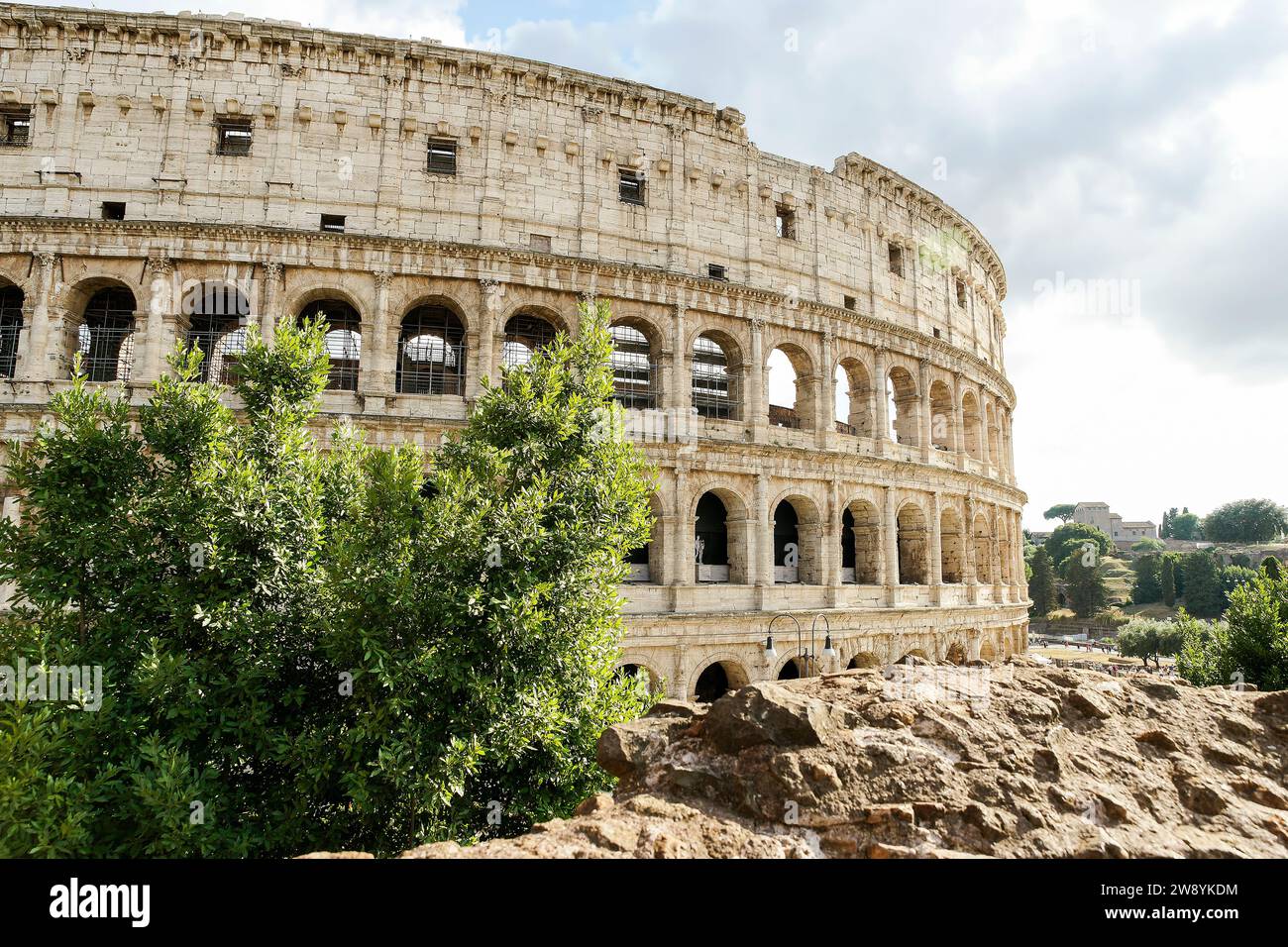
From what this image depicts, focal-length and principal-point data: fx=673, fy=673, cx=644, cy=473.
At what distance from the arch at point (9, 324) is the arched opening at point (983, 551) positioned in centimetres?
2851

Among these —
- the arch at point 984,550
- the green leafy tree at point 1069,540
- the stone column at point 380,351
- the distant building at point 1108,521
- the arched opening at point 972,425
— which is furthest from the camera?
the distant building at point 1108,521

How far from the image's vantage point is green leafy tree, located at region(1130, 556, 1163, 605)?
71.5m

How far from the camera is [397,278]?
16.9 meters

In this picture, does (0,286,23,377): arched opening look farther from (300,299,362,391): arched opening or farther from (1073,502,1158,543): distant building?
(1073,502,1158,543): distant building

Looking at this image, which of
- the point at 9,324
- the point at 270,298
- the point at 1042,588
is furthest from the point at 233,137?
the point at 1042,588

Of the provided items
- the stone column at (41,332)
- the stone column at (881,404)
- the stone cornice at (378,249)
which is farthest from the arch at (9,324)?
the stone column at (881,404)

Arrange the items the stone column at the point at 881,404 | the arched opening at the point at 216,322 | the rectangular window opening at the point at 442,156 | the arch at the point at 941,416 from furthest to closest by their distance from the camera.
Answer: the arch at the point at 941,416
the stone column at the point at 881,404
the rectangular window opening at the point at 442,156
the arched opening at the point at 216,322

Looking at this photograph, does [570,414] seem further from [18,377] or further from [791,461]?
[18,377]

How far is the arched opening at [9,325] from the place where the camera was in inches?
650

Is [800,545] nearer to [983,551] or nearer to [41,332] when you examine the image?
[983,551]

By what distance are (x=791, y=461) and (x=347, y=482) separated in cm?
1247

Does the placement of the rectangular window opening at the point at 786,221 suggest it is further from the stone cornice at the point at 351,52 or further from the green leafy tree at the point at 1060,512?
the green leafy tree at the point at 1060,512

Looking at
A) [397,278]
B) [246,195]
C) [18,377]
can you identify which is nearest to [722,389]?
[397,278]
